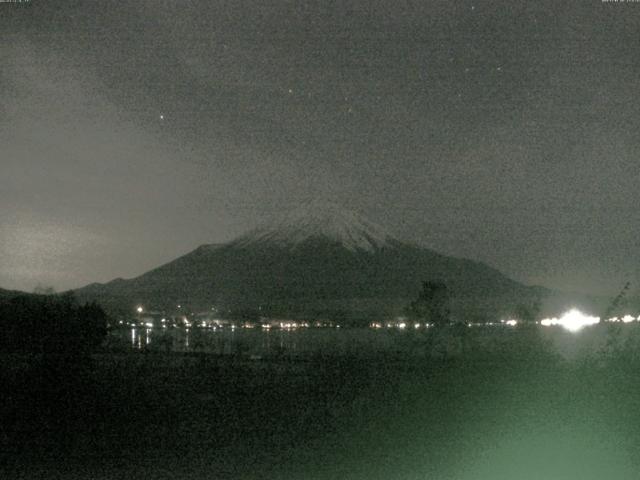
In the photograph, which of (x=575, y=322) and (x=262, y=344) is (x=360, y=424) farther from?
(x=262, y=344)

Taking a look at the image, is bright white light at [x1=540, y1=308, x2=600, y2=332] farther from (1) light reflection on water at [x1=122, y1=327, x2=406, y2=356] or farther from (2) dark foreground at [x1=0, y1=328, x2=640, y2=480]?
(1) light reflection on water at [x1=122, y1=327, x2=406, y2=356]

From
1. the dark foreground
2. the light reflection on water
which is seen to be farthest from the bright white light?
the light reflection on water

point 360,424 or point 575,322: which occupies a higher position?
point 575,322

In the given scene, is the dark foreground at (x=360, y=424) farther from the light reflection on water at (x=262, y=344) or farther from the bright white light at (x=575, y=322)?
the light reflection on water at (x=262, y=344)

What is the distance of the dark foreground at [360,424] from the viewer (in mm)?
12453

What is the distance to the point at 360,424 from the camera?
577 inches

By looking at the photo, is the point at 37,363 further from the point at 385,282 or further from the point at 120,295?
the point at 120,295

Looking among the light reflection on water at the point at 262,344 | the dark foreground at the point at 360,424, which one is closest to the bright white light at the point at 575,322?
the dark foreground at the point at 360,424

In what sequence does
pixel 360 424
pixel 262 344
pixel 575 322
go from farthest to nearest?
pixel 262 344 < pixel 575 322 < pixel 360 424

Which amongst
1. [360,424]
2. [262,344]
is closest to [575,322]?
[360,424]

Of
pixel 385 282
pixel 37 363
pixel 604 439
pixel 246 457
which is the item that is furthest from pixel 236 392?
pixel 385 282

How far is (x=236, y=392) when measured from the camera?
2095 cm

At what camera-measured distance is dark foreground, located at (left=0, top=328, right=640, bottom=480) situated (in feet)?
40.9

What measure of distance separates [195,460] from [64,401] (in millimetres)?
5115
